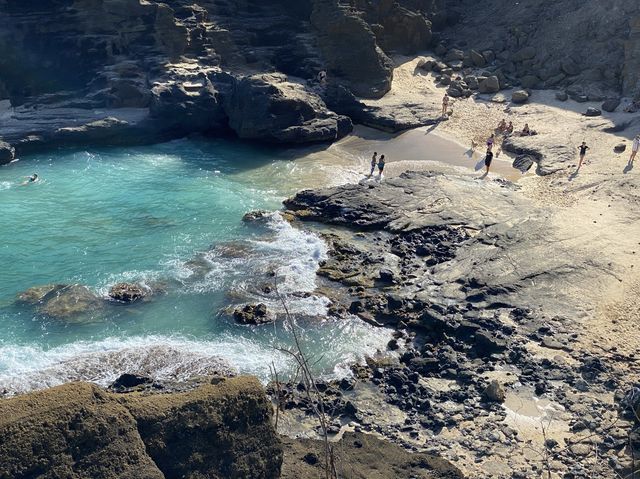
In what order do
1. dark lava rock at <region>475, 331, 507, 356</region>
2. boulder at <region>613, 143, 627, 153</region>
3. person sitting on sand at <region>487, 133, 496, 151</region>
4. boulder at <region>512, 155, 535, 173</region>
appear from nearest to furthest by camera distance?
dark lava rock at <region>475, 331, 507, 356</region> → boulder at <region>613, 143, 627, 153</region> → boulder at <region>512, 155, 535, 173</region> → person sitting on sand at <region>487, 133, 496, 151</region>

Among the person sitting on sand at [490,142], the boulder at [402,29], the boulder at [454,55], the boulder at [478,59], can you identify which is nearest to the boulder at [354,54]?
the boulder at [402,29]

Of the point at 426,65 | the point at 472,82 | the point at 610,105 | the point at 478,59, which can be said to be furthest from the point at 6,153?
the point at 610,105

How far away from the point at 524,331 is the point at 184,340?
10.7 m

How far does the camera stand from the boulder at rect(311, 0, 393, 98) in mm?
39750

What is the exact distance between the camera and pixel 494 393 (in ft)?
56.9

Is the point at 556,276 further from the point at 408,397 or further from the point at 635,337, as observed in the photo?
the point at 408,397

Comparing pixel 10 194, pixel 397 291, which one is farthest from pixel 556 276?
pixel 10 194

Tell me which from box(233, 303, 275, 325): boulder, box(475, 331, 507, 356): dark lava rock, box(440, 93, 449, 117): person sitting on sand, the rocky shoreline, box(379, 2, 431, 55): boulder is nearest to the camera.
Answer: the rocky shoreline

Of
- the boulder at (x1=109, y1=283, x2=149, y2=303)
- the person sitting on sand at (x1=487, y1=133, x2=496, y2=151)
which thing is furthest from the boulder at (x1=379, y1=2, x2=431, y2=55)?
the boulder at (x1=109, y1=283, x2=149, y2=303)

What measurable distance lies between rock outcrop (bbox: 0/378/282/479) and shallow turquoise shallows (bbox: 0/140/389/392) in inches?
269

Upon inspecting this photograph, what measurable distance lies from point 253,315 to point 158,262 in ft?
17.9

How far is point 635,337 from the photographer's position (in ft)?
64.5

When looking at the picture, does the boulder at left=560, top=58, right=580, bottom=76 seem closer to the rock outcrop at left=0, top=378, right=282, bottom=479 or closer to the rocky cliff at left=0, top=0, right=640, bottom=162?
the rocky cliff at left=0, top=0, right=640, bottom=162

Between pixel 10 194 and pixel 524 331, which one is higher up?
pixel 524 331
